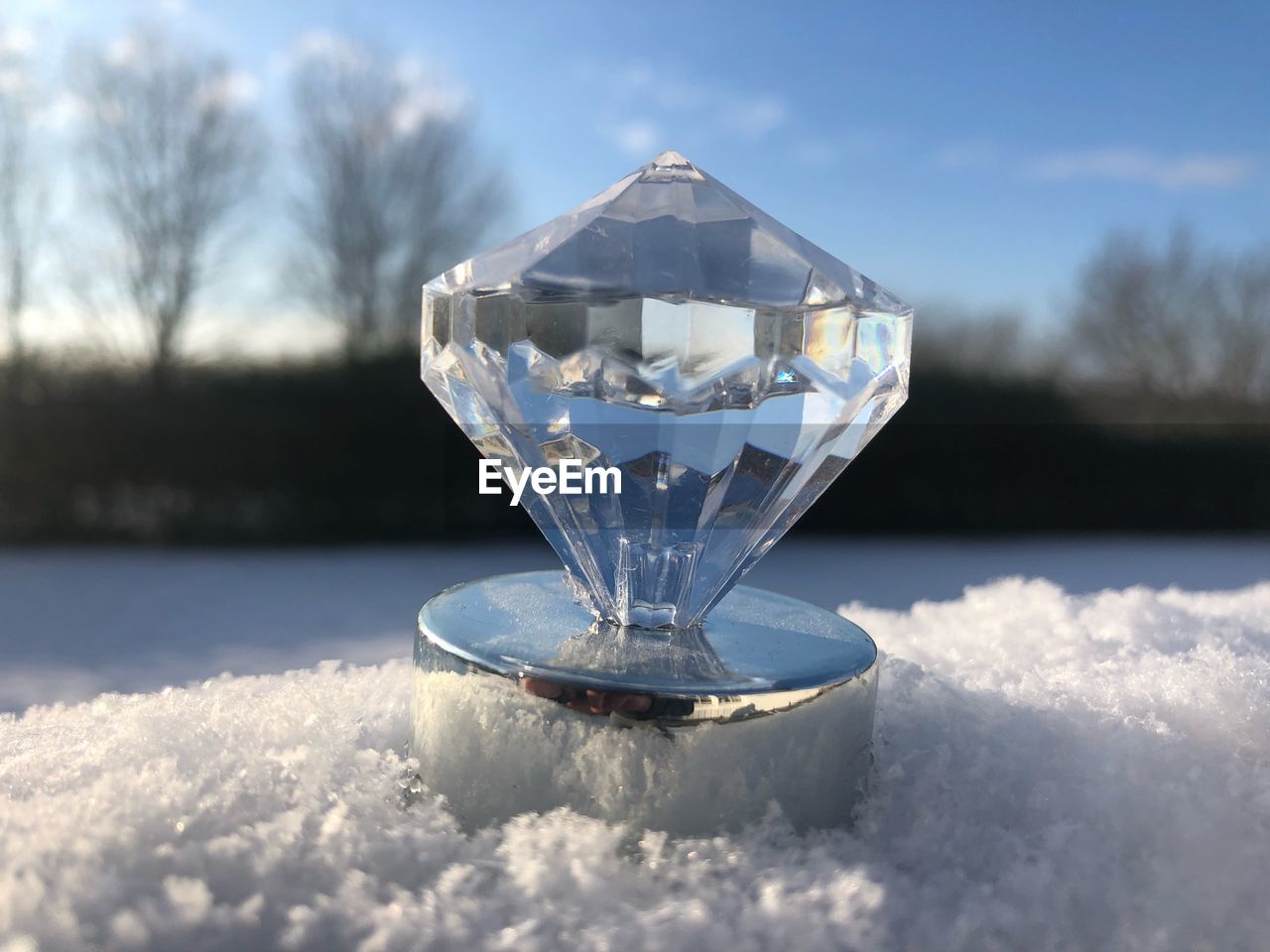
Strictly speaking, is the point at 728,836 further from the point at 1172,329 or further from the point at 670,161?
the point at 1172,329

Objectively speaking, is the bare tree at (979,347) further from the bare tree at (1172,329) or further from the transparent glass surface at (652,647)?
the transparent glass surface at (652,647)

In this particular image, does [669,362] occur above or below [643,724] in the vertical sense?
above

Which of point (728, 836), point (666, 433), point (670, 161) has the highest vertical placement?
point (670, 161)

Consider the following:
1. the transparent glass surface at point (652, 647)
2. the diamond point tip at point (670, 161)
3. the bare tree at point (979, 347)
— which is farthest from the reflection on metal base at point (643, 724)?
the bare tree at point (979, 347)

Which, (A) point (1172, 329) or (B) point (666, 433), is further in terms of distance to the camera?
(A) point (1172, 329)

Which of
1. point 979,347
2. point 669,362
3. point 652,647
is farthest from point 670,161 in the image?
point 979,347

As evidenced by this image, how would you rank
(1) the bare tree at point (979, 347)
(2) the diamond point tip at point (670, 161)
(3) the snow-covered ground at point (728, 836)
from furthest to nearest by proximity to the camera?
(1) the bare tree at point (979, 347) → (2) the diamond point tip at point (670, 161) → (3) the snow-covered ground at point (728, 836)


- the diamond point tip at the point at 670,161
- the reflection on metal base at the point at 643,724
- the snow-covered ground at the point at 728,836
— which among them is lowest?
the snow-covered ground at the point at 728,836

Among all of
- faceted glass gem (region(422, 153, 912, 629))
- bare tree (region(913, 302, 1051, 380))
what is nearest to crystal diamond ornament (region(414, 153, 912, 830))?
faceted glass gem (region(422, 153, 912, 629))

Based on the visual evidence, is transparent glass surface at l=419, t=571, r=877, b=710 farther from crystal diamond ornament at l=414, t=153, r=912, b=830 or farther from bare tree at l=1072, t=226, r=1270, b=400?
bare tree at l=1072, t=226, r=1270, b=400

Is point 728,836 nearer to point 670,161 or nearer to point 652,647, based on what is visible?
point 652,647
